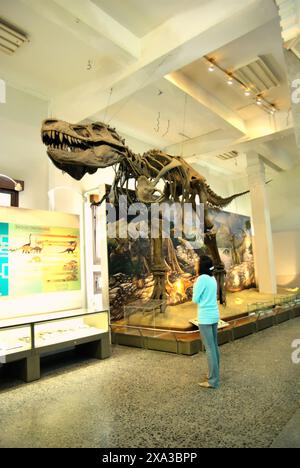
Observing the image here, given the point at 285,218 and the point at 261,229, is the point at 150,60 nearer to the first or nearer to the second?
the point at 261,229

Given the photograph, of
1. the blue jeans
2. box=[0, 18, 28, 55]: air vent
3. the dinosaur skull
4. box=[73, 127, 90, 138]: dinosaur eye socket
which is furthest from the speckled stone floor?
box=[0, 18, 28, 55]: air vent

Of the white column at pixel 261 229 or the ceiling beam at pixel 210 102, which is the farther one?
the white column at pixel 261 229

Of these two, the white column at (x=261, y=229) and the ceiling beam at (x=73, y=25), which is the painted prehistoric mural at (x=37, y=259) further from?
the white column at (x=261, y=229)

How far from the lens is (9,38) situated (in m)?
5.10

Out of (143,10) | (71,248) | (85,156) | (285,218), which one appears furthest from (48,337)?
(285,218)

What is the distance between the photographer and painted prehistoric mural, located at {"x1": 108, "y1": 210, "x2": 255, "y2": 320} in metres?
6.41

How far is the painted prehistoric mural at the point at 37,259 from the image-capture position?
506cm

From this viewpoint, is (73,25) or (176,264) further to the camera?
(176,264)

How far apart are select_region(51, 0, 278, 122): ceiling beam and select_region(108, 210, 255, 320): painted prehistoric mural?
2671mm

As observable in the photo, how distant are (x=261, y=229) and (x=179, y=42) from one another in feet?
22.5

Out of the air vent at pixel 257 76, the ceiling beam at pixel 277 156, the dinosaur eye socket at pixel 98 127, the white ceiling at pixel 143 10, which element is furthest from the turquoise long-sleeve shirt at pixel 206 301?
the ceiling beam at pixel 277 156

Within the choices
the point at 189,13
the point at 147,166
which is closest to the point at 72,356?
the point at 147,166

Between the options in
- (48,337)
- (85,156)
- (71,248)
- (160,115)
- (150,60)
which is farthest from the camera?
(160,115)

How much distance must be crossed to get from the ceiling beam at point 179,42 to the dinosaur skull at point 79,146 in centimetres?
195
